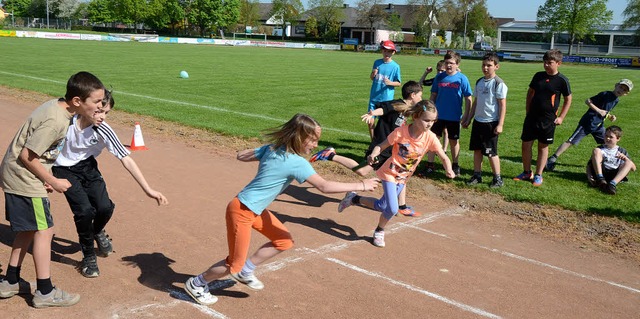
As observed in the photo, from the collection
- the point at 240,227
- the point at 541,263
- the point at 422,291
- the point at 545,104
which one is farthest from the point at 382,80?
the point at 240,227

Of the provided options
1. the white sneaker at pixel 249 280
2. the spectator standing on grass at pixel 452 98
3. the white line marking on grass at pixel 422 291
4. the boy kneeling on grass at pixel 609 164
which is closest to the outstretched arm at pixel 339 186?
the white sneaker at pixel 249 280

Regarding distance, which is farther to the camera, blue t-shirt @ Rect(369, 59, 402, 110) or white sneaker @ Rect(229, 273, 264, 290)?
blue t-shirt @ Rect(369, 59, 402, 110)

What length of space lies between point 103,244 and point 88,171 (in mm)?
827

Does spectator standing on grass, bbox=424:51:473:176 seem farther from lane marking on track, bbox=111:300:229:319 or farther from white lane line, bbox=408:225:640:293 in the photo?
lane marking on track, bbox=111:300:229:319

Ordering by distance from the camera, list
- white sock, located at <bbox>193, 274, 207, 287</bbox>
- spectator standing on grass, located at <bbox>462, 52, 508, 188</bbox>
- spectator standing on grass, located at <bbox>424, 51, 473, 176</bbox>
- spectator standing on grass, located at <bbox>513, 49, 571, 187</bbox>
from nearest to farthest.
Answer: white sock, located at <bbox>193, 274, 207, 287</bbox>
spectator standing on grass, located at <bbox>462, 52, 508, 188</bbox>
spectator standing on grass, located at <bbox>513, 49, 571, 187</bbox>
spectator standing on grass, located at <bbox>424, 51, 473, 176</bbox>

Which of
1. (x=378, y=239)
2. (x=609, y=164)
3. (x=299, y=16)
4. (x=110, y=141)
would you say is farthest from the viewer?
(x=299, y=16)

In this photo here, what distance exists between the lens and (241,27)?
368ft

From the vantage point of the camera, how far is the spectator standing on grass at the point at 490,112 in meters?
8.74

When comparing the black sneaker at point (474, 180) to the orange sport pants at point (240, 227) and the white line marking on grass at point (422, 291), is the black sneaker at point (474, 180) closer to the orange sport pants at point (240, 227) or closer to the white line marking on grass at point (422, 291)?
the white line marking on grass at point (422, 291)

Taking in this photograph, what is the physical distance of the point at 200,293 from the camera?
4734 mm

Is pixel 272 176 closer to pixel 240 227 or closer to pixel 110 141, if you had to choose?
pixel 240 227

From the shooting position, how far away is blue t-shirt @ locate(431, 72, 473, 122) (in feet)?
30.3

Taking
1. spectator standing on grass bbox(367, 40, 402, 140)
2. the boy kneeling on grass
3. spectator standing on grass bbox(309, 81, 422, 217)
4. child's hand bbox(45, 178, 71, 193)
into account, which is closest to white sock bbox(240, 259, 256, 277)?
child's hand bbox(45, 178, 71, 193)

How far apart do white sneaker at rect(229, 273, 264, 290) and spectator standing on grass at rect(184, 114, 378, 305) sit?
0.25 m
